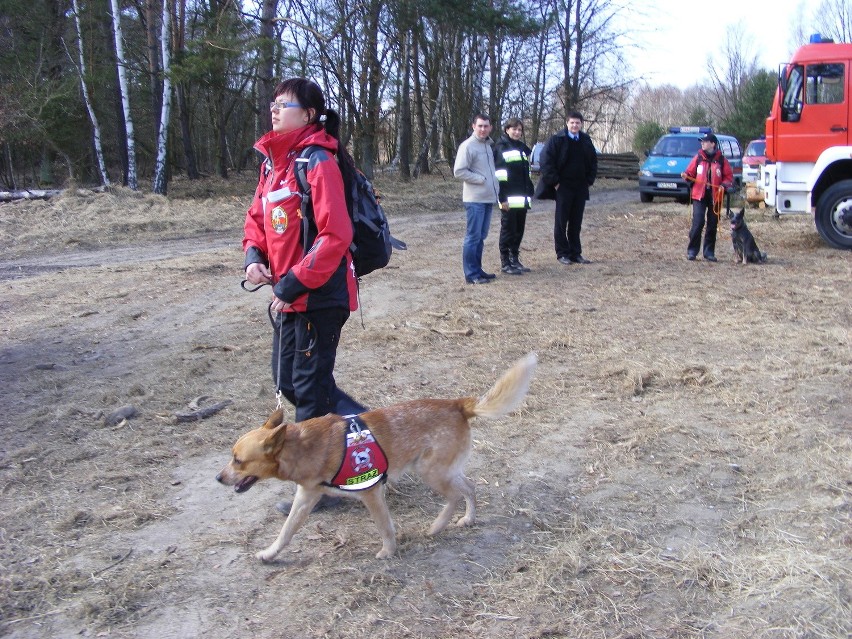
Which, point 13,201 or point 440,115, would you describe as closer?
point 13,201

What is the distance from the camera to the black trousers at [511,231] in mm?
9656

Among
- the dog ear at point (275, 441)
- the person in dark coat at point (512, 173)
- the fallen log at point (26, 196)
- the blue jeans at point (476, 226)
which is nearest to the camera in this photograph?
the dog ear at point (275, 441)

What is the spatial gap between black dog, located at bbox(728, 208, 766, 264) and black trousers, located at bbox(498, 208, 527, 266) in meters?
3.32

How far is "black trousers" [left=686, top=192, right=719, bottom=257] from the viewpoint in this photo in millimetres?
10586

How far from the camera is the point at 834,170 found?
12.0 m

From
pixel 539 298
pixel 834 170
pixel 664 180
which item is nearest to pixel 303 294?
pixel 539 298

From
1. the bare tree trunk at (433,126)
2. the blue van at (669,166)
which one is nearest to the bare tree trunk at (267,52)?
the bare tree trunk at (433,126)

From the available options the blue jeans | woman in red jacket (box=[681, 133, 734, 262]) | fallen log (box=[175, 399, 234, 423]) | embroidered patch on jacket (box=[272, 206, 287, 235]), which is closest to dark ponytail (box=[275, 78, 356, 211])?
embroidered patch on jacket (box=[272, 206, 287, 235])

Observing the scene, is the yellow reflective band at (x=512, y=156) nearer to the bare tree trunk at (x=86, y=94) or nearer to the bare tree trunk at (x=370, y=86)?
the bare tree trunk at (x=370, y=86)

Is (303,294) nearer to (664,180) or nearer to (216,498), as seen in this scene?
(216,498)

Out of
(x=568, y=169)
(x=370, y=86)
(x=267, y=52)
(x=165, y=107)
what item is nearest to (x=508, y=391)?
(x=568, y=169)

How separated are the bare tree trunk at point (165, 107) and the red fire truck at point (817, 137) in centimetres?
1360

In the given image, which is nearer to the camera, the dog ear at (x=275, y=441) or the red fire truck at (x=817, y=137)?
the dog ear at (x=275, y=441)

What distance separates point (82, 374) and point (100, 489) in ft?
7.43
